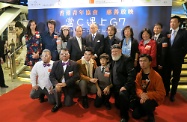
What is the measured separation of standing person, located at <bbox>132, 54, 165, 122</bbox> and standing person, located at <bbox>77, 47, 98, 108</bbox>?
0.80m

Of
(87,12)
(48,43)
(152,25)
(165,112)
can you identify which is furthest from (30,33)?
(165,112)

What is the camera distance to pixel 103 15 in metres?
4.09

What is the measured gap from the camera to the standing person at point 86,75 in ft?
10.4

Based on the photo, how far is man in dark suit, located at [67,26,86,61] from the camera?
3613 mm

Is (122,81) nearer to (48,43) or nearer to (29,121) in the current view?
(29,121)

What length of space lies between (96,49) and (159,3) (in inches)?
65.7

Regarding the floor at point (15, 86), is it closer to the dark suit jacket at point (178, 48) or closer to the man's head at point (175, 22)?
the dark suit jacket at point (178, 48)

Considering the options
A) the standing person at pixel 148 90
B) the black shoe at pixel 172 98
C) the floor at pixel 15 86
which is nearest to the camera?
the standing person at pixel 148 90

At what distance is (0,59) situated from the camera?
4125mm

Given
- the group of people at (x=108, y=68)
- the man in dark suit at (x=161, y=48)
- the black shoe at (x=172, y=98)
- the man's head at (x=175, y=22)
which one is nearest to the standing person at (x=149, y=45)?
the group of people at (x=108, y=68)

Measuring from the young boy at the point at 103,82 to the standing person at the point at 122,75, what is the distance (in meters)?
0.10

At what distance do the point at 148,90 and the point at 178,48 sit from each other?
1203 mm

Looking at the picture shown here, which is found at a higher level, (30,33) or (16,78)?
(30,33)

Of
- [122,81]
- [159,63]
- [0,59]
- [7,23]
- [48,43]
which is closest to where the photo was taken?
[122,81]
